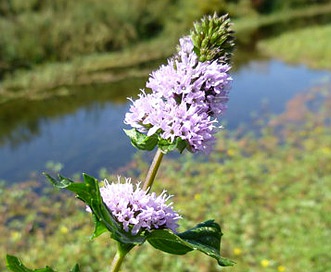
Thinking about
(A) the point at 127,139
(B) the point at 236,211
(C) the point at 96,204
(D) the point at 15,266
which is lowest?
(D) the point at 15,266

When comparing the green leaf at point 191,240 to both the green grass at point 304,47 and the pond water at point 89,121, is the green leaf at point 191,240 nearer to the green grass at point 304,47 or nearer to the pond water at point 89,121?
the pond water at point 89,121

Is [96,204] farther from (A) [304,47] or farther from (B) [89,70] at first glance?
(A) [304,47]

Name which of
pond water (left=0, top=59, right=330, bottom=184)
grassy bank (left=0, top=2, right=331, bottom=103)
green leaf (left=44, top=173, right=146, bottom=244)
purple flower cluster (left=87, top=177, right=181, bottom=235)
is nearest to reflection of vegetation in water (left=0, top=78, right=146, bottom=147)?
pond water (left=0, top=59, right=330, bottom=184)

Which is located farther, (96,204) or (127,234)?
(127,234)

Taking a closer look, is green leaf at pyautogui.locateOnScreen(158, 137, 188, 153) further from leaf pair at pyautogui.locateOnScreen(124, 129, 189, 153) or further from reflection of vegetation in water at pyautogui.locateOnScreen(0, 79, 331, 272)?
reflection of vegetation in water at pyautogui.locateOnScreen(0, 79, 331, 272)

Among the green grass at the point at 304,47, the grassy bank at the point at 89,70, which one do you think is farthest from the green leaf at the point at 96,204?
the green grass at the point at 304,47

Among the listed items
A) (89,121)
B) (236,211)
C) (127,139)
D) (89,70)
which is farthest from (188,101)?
(89,70)

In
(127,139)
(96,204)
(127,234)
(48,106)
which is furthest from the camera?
(48,106)
